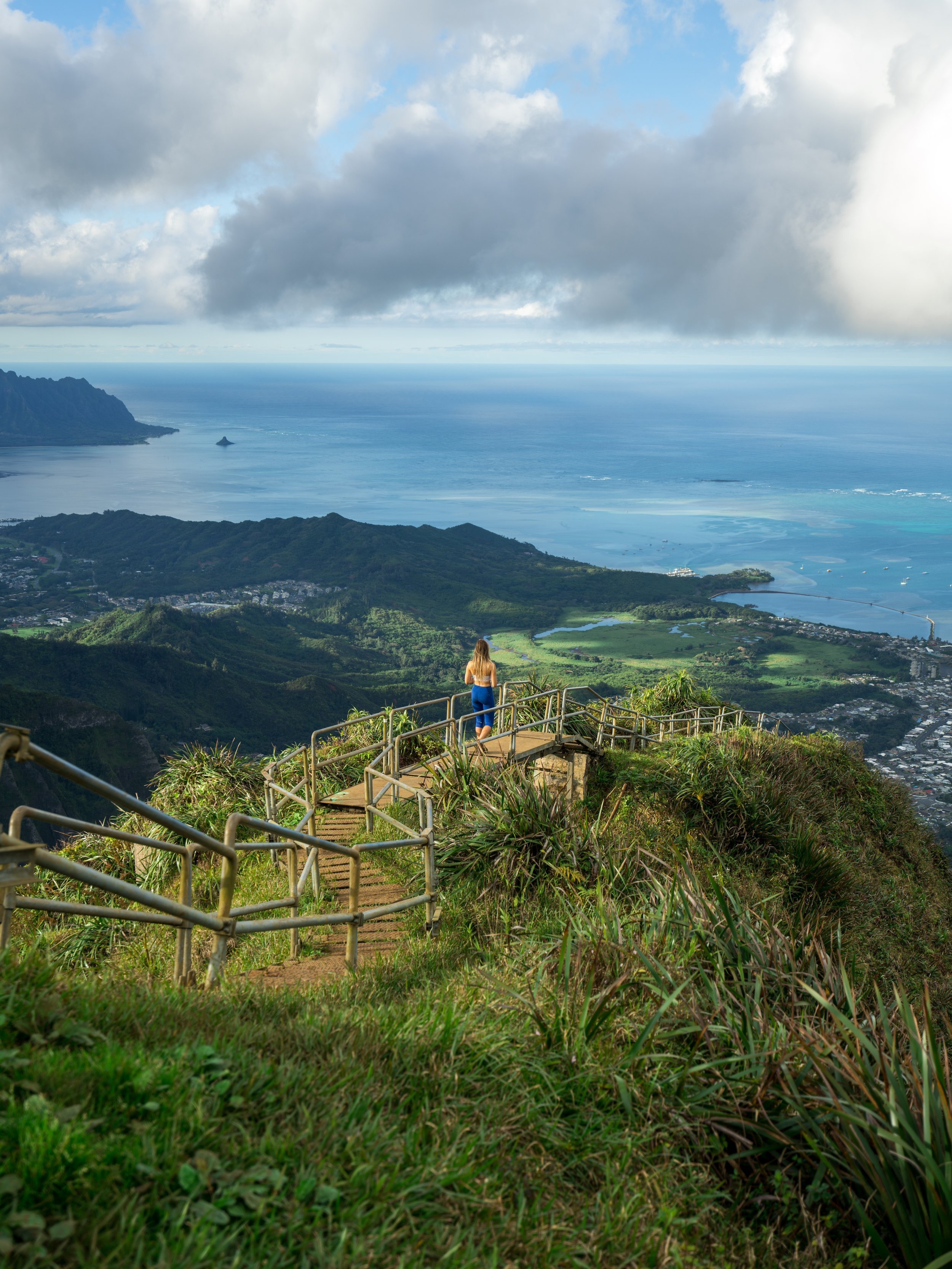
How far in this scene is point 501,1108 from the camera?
3.19 meters

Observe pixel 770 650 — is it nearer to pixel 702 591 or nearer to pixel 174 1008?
pixel 702 591

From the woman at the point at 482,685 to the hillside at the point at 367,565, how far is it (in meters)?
101

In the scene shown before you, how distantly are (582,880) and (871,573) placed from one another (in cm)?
15036

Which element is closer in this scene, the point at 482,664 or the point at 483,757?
the point at 483,757

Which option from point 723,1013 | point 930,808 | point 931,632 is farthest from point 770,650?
point 723,1013

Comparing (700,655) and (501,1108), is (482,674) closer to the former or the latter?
(501,1108)

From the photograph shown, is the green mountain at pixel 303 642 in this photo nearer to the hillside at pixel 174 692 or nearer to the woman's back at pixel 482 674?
the hillside at pixel 174 692

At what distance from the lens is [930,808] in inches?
1896

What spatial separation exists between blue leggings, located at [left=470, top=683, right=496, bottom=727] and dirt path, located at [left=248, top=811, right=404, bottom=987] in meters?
2.66

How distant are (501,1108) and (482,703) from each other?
326 inches

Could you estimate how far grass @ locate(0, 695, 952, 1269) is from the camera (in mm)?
2326

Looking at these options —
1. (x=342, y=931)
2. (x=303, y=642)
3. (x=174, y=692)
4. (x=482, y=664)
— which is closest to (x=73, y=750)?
(x=174, y=692)

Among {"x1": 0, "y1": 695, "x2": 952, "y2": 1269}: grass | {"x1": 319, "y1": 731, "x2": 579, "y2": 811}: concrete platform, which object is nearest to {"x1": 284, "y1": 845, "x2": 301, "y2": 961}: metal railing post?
{"x1": 0, "y1": 695, "x2": 952, "y2": 1269}: grass

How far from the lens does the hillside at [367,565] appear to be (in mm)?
122062
